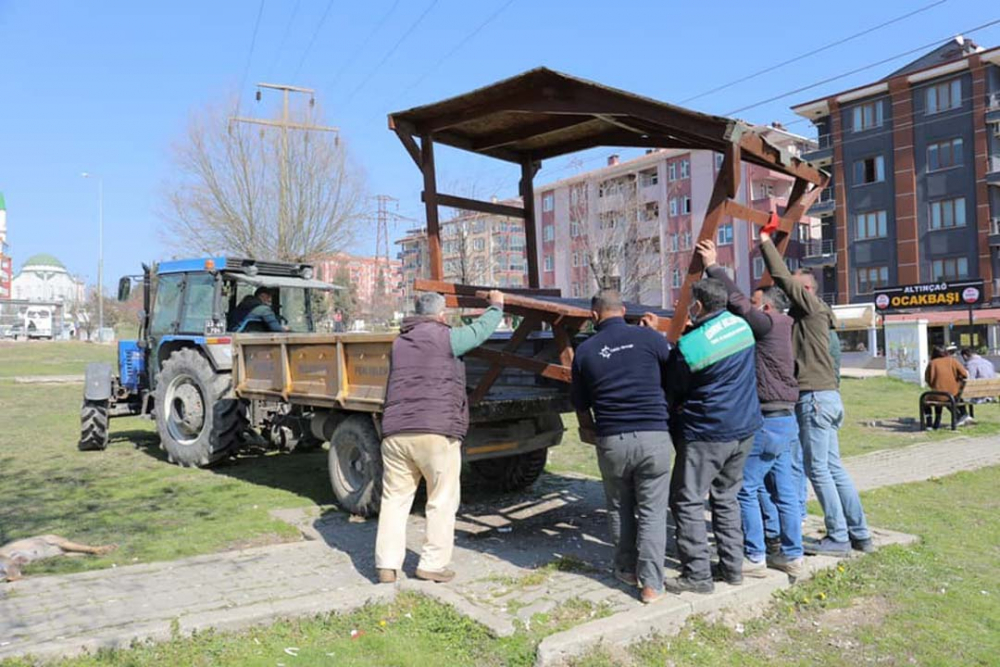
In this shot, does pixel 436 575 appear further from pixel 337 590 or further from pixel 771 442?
pixel 771 442

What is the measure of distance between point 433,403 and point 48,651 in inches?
97.0

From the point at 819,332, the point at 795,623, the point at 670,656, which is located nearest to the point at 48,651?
the point at 670,656

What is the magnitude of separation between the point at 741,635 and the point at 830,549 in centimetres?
149

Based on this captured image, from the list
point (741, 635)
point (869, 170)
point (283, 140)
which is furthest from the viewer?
point (869, 170)

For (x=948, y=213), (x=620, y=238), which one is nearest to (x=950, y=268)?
(x=948, y=213)

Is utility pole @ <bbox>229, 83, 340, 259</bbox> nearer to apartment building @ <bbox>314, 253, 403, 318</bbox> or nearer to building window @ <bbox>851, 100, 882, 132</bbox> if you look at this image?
apartment building @ <bbox>314, 253, 403, 318</bbox>

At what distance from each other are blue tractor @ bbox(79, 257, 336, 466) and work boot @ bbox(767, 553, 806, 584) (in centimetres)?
506

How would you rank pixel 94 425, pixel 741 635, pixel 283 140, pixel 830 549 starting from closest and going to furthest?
pixel 741 635, pixel 830 549, pixel 94 425, pixel 283 140

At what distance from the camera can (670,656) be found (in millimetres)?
4082

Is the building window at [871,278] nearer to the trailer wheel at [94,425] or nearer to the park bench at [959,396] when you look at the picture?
the park bench at [959,396]

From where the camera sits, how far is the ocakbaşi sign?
37250mm

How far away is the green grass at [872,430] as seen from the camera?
34.5 ft

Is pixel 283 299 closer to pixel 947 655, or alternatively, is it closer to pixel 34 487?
pixel 34 487

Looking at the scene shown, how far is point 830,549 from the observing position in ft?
18.2
